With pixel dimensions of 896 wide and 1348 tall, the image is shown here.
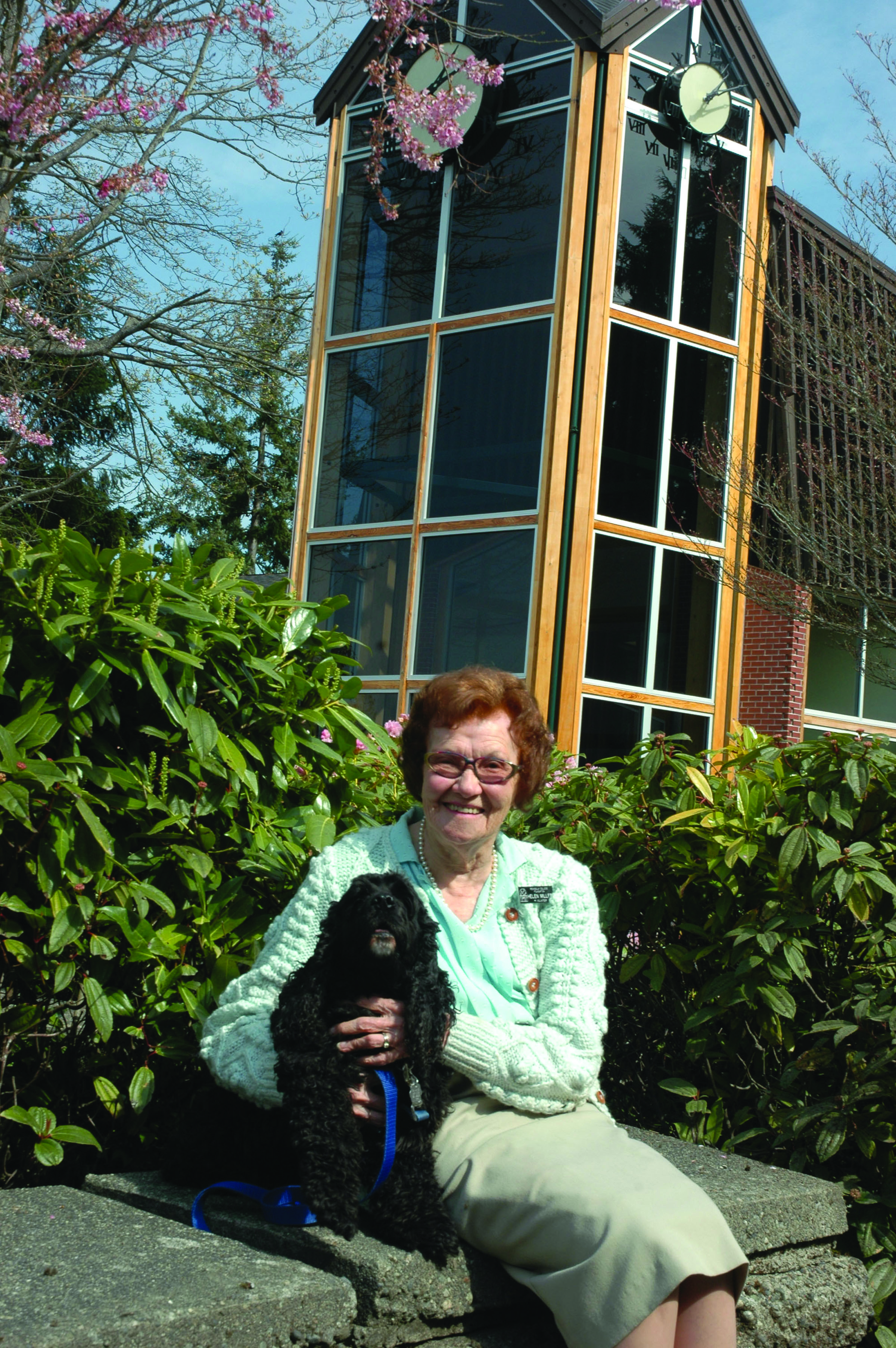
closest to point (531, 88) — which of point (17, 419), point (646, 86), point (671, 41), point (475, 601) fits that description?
point (646, 86)

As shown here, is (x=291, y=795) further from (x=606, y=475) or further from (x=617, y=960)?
(x=606, y=475)

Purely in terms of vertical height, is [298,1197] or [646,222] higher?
[646,222]

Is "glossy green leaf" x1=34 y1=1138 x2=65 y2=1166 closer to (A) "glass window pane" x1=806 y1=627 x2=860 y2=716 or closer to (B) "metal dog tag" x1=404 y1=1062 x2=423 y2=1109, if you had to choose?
(B) "metal dog tag" x1=404 y1=1062 x2=423 y2=1109

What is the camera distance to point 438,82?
1355 cm

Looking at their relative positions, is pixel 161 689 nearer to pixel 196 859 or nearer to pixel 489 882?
pixel 196 859

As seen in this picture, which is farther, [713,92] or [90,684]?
[713,92]

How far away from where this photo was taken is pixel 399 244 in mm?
14109

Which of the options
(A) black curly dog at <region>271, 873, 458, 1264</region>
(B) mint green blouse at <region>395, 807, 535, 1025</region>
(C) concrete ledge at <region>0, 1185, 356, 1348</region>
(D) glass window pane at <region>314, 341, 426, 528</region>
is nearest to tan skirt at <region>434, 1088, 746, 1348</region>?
(A) black curly dog at <region>271, 873, 458, 1264</region>

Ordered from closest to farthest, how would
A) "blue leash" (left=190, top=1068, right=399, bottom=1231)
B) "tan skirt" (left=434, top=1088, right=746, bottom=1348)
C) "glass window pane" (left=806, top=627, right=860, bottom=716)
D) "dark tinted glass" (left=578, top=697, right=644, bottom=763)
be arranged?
1. "tan skirt" (left=434, top=1088, right=746, bottom=1348)
2. "blue leash" (left=190, top=1068, right=399, bottom=1231)
3. "dark tinted glass" (left=578, top=697, right=644, bottom=763)
4. "glass window pane" (left=806, top=627, right=860, bottom=716)

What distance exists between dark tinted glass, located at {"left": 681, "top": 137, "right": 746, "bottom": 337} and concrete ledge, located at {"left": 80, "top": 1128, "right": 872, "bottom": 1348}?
39.7ft

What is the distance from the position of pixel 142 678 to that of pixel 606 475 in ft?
35.4

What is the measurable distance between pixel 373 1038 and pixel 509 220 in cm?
1264

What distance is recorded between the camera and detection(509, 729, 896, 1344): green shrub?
9.36 feet

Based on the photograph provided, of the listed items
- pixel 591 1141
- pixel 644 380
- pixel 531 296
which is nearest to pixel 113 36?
pixel 531 296
